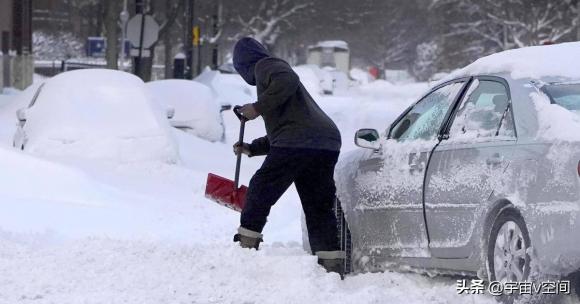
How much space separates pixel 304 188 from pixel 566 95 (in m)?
1.91

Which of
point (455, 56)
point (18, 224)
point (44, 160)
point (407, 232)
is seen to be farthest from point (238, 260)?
point (455, 56)

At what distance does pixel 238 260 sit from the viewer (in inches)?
263

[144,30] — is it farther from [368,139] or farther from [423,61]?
[423,61]

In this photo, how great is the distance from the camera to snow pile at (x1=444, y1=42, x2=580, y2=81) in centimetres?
604

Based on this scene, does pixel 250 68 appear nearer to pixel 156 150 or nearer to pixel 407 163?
pixel 407 163

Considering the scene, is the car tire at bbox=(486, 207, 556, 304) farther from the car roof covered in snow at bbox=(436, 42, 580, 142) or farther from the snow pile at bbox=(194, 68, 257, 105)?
the snow pile at bbox=(194, 68, 257, 105)

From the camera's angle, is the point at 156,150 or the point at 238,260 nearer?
the point at 238,260

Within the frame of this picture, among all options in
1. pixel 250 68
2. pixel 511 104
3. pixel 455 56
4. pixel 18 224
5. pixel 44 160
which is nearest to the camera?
pixel 511 104

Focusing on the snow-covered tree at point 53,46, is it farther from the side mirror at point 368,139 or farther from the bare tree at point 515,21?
the side mirror at point 368,139

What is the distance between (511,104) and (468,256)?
814 millimetres

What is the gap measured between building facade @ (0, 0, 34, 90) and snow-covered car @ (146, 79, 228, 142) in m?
17.1

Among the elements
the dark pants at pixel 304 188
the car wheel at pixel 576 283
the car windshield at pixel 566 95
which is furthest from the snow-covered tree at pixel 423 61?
the car wheel at pixel 576 283

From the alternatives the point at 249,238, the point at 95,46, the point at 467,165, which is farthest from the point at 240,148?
the point at 95,46

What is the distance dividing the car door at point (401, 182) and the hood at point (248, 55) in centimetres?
91
